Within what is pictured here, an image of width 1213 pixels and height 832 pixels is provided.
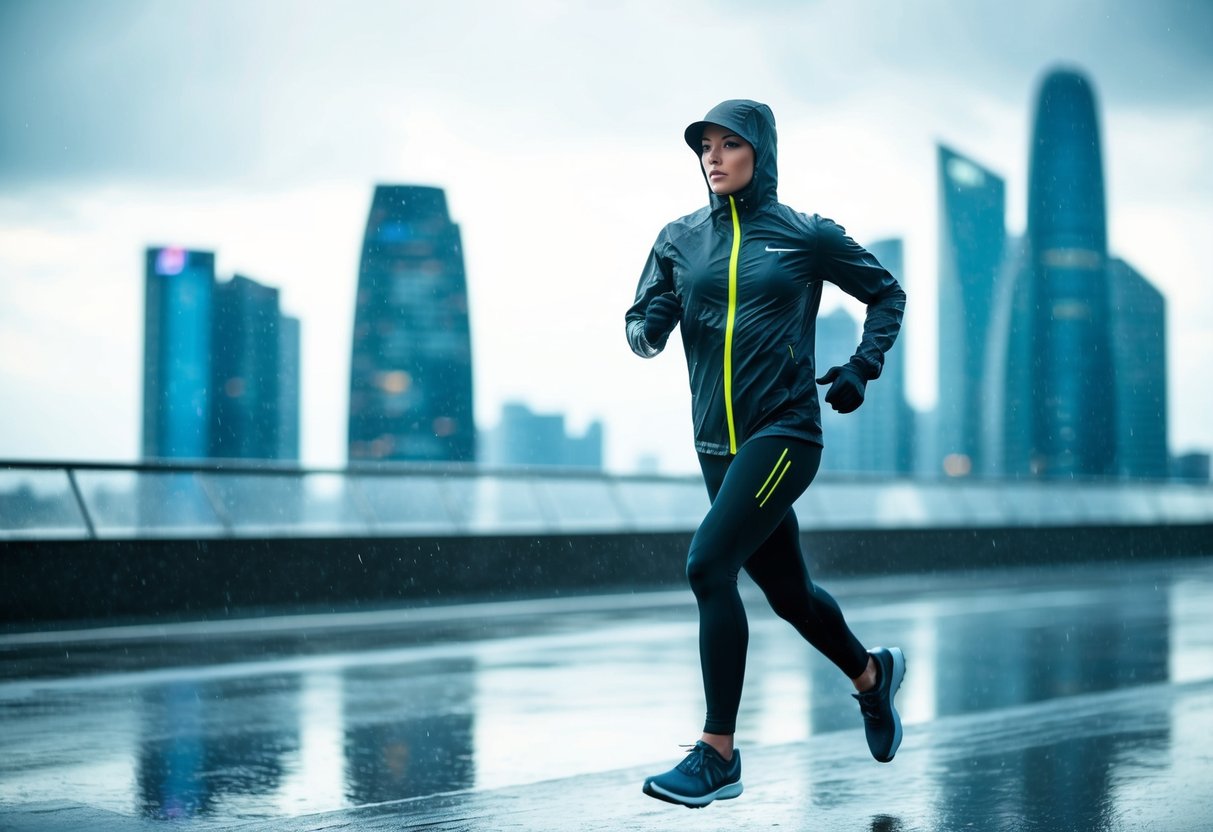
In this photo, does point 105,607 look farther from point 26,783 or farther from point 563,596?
point 26,783

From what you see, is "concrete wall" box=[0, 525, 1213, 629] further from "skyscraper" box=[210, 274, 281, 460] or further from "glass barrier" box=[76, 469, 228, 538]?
"skyscraper" box=[210, 274, 281, 460]

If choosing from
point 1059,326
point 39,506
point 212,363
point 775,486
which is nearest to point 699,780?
point 775,486

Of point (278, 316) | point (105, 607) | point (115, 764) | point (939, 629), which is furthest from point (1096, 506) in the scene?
point (278, 316)

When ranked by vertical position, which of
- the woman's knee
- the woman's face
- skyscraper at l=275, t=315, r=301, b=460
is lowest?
the woman's knee

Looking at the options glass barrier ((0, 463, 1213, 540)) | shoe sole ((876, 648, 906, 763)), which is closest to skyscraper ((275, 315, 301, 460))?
glass barrier ((0, 463, 1213, 540))

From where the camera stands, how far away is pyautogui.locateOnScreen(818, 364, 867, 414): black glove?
4508 millimetres

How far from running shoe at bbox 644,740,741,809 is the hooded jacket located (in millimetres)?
874

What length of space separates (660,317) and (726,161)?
0.49 meters

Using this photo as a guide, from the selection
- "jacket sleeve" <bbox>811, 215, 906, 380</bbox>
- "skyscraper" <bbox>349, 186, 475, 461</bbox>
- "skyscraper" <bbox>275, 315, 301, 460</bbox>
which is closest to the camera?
"jacket sleeve" <bbox>811, 215, 906, 380</bbox>

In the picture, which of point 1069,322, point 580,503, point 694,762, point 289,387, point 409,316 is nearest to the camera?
point 694,762

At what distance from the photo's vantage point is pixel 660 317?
185 inches

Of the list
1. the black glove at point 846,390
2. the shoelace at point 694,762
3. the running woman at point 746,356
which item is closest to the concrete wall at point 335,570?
the running woman at point 746,356

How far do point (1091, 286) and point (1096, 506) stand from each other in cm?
14678

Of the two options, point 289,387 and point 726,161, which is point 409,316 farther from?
point 726,161
